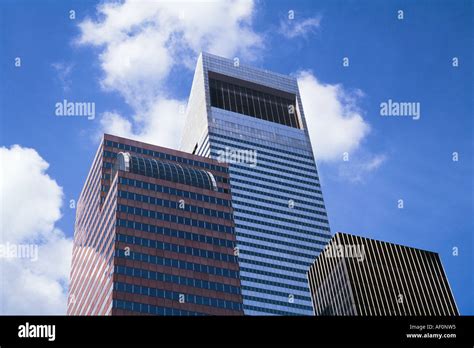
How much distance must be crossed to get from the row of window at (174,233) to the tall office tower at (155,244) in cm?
18

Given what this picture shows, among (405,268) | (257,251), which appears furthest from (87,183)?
(405,268)

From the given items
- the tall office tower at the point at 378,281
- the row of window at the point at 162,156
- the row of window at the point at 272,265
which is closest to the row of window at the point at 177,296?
the tall office tower at the point at 378,281

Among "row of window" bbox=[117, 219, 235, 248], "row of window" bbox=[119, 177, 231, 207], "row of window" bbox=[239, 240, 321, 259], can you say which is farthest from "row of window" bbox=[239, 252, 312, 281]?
"row of window" bbox=[117, 219, 235, 248]

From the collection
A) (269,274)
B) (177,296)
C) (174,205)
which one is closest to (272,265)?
(269,274)

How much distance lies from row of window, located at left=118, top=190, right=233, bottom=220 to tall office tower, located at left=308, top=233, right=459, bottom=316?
919 inches

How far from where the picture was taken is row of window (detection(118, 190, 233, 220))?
118 metres

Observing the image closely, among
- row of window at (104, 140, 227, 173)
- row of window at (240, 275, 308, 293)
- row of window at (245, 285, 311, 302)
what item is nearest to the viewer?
row of window at (104, 140, 227, 173)

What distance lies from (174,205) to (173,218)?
3.39 meters

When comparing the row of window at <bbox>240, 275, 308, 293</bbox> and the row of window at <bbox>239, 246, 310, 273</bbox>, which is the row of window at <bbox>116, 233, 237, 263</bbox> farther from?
the row of window at <bbox>239, 246, 310, 273</bbox>

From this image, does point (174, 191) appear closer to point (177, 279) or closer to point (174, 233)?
point (174, 233)

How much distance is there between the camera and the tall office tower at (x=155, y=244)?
10575 cm
